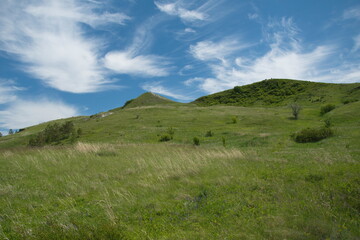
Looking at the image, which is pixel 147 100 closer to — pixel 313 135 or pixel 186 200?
pixel 313 135

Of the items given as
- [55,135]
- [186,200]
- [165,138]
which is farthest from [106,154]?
[55,135]

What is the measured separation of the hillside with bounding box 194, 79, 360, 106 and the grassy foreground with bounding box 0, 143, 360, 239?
5459cm

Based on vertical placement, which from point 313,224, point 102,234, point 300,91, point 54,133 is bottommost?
point 313,224

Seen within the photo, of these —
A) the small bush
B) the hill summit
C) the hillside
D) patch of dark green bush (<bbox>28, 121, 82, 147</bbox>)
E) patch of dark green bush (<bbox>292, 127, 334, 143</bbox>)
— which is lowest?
patch of dark green bush (<bbox>292, 127, 334, 143</bbox>)

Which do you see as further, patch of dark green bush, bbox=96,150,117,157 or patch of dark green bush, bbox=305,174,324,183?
patch of dark green bush, bbox=96,150,117,157

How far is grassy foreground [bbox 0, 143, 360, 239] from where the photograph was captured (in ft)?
16.6

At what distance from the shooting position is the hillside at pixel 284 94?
59.6m

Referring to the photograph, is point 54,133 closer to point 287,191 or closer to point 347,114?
point 287,191

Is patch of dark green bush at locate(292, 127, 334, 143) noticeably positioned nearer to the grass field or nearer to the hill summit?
the grass field

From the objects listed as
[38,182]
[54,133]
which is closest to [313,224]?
[38,182]

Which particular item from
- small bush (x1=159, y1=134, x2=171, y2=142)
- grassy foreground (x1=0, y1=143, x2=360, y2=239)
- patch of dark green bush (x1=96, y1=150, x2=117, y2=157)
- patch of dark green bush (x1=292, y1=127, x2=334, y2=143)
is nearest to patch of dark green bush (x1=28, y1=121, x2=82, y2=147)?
small bush (x1=159, y1=134, x2=171, y2=142)

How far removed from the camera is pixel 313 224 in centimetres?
504

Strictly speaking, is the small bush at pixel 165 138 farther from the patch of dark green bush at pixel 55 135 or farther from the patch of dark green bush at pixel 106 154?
the patch of dark green bush at pixel 55 135

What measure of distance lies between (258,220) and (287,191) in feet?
7.27
